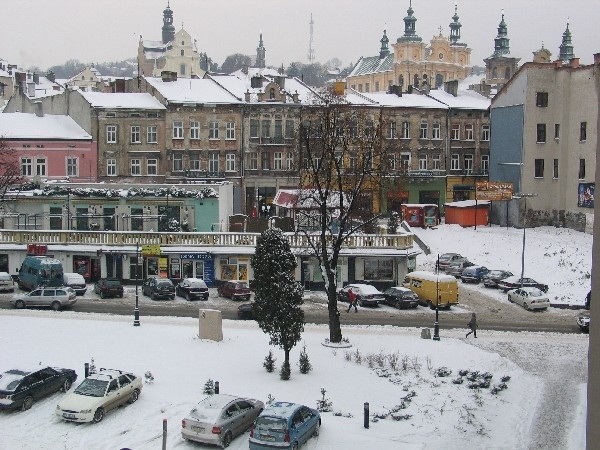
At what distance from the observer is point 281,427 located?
2227cm

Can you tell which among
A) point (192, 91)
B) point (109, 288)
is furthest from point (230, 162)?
point (109, 288)

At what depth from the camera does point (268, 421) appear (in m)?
22.5

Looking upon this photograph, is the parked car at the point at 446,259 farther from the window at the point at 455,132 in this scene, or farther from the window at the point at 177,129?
the window at the point at 177,129

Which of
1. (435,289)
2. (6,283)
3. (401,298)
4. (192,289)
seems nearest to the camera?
(401,298)

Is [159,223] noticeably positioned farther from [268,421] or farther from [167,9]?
[167,9]

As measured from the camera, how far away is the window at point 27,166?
66625mm

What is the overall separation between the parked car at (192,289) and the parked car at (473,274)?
56.2 ft

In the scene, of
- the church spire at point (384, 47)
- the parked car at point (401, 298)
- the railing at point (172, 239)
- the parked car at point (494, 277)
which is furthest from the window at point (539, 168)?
the church spire at point (384, 47)

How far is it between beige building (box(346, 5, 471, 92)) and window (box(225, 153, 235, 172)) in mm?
80122

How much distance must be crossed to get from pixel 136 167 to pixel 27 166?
8722mm

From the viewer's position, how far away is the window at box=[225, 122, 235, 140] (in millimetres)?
71750

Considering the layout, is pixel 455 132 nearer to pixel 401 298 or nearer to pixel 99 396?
pixel 401 298

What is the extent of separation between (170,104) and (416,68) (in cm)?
8920

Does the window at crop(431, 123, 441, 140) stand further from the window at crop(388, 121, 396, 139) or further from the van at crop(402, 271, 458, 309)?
the van at crop(402, 271, 458, 309)
